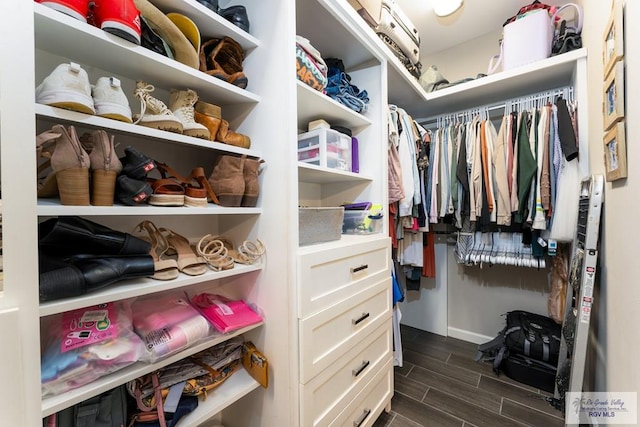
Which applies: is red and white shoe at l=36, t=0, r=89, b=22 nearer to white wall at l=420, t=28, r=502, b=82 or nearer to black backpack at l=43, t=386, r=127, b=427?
black backpack at l=43, t=386, r=127, b=427

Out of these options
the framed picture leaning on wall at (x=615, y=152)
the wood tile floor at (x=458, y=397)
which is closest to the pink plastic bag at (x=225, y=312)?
the wood tile floor at (x=458, y=397)

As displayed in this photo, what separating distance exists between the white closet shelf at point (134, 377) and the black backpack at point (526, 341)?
1.69 metres

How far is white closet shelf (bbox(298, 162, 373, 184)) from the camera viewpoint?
3.28 ft

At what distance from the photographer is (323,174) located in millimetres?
1178

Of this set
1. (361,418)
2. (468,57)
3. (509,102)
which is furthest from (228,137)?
(468,57)

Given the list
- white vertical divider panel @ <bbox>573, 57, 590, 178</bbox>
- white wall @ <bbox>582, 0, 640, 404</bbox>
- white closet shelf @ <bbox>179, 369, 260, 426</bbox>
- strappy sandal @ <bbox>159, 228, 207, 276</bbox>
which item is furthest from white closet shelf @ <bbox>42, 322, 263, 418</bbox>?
white vertical divider panel @ <bbox>573, 57, 590, 178</bbox>

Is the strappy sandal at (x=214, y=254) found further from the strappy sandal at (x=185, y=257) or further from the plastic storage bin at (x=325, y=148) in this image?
the plastic storage bin at (x=325, y=148)

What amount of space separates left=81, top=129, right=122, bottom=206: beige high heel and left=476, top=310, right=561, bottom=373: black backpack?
2230mm

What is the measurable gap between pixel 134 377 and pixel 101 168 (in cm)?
51

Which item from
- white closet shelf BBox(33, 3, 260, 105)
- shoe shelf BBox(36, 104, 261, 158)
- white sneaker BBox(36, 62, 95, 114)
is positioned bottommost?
shoe shelf BBox(36, 104, 261, 158)

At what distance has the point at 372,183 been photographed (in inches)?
53.6

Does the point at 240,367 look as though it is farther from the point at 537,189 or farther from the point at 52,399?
the point at 537,189

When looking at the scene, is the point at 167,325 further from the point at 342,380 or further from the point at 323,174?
the point at 323,174

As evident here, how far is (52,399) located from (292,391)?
59cm
